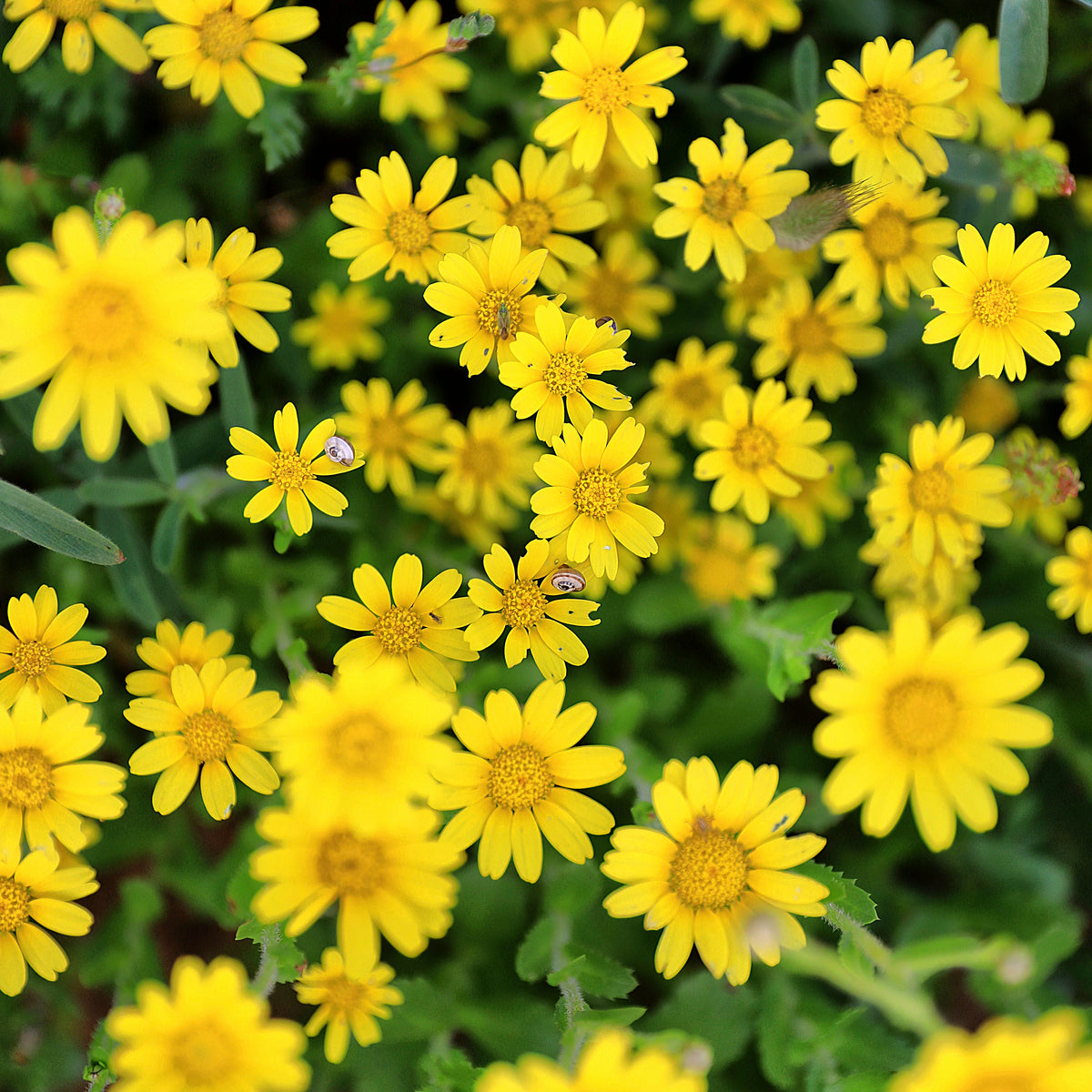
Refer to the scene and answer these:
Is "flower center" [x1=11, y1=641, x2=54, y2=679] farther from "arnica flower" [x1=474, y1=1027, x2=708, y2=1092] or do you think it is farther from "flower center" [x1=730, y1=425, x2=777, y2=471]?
"flower center" [x1=730, y1=425, x2=777, y2=471]

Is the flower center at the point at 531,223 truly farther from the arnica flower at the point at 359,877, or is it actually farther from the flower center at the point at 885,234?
the arnica flower at the point at 359,877

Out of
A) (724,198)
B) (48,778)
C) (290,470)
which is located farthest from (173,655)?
(724,198)

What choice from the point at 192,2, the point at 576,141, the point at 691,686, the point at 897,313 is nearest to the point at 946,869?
the point at 691,686

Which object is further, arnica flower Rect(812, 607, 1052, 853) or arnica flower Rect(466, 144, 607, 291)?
arnica flower Rect(466, 144, 607, 291)

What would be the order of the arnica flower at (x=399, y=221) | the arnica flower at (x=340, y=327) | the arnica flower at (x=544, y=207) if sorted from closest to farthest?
the arnica flower at (x=399, y=221), the arnica flower at (x=544, y=207), the arnica flower at (x=340, y=327)

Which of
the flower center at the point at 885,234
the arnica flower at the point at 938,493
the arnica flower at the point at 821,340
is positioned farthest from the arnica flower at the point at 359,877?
the flower center at the point at 885,234

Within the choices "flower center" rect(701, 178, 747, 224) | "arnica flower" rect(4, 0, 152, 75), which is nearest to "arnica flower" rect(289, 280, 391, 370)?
"arnica flower" rect(4, 0, 152, 75)

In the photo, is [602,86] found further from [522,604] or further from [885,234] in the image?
[522,604]
